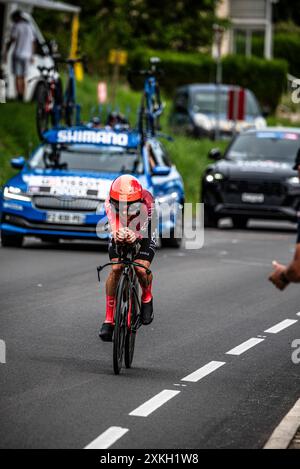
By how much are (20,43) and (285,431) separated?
25944 mm

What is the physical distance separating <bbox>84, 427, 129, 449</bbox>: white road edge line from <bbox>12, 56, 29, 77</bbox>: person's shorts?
83.9ft

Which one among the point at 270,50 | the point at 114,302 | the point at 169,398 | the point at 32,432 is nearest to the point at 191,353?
the point at 114,302

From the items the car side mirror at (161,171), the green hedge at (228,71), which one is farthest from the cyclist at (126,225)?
the green hedge at (228,71)

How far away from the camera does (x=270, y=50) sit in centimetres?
6969

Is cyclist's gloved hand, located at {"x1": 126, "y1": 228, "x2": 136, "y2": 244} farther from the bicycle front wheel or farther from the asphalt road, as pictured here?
the bicycle front wheel

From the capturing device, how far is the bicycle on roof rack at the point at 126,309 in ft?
36.1

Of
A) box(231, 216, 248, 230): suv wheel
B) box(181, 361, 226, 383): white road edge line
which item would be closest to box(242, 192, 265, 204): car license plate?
box(231, 216, 248, 230): suv wheel

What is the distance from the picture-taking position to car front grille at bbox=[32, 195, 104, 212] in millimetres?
20875

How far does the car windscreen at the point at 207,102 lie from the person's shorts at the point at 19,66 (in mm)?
9588

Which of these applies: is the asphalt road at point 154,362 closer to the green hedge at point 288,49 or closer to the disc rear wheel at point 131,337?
the disc rear wheel at point 131,337

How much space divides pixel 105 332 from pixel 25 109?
917 inches

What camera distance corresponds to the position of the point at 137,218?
11.5m

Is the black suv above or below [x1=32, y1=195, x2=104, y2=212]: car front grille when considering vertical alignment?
below

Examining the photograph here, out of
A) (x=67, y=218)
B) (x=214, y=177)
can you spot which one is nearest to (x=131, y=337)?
A: (x=67, y=218)
